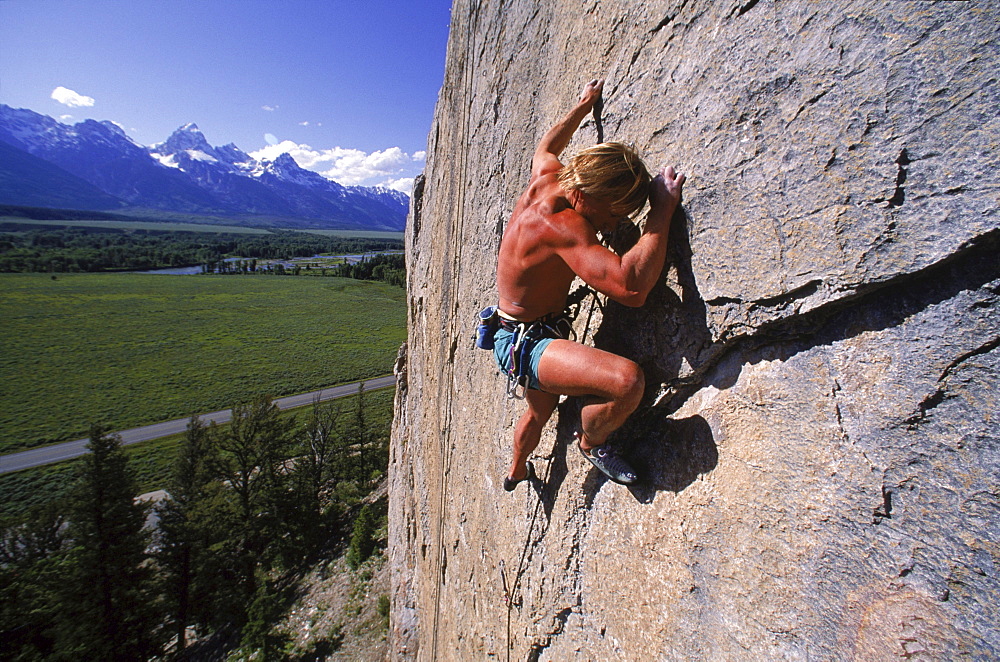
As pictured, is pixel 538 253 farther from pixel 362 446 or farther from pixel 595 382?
pixel 362 446

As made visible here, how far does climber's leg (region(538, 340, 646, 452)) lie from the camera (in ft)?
7.88

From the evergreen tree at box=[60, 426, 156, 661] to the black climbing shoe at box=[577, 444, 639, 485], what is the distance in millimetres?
20018

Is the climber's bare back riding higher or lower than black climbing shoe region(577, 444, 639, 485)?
higher

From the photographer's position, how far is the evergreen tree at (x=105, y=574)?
1466cm

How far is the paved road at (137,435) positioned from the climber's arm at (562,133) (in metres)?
37.5

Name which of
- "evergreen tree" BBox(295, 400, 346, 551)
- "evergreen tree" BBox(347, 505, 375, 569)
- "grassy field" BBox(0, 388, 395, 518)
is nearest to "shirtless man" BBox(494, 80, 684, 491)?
"evergreen tree" BBox(347, 505, 375, 569)

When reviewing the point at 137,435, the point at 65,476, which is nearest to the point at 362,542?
the point at 65,476

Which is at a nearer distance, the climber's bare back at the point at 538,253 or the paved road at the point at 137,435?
the climber's bare back at the point at 538,253

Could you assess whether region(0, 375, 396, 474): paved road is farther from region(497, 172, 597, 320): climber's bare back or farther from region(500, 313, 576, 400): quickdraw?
region(497, 172, 597, 320): climber's bare back

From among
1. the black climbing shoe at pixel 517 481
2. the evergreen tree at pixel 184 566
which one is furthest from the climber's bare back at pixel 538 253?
the evergreen tree at pixel 184 566

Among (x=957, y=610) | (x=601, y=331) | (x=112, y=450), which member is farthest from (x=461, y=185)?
(x=112, y=450)

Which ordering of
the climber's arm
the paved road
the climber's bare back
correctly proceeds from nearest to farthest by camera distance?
the climber's bare back
the climber's arm
the paved road

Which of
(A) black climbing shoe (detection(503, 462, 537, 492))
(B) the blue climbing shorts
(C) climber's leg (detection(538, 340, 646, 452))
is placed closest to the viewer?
(C) climber's leg (detection(538, 340, 646, 452))

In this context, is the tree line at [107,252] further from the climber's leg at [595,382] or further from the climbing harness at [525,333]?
the climber's leg at [595,382]
